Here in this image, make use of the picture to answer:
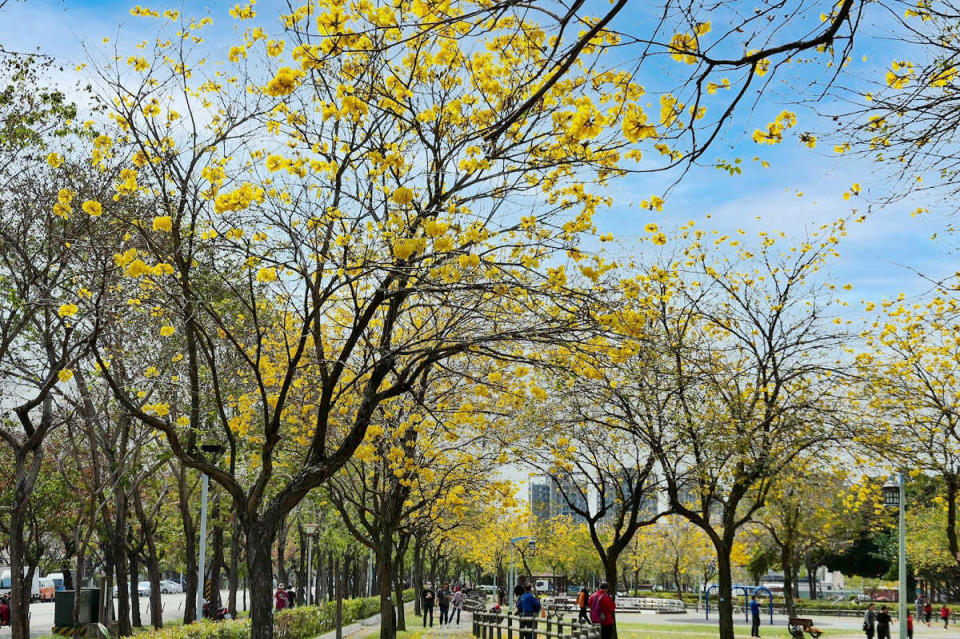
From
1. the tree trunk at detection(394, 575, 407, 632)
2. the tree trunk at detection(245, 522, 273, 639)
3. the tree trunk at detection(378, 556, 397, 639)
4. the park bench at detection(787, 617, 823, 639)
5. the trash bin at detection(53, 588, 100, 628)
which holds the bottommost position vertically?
the park bench at detection(787, 617, 823, 639)

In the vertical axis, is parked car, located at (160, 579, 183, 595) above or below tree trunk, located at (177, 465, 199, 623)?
below

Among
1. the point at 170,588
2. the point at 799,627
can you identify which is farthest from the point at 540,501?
the point at 170,588

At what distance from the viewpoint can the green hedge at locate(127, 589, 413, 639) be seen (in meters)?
13.1

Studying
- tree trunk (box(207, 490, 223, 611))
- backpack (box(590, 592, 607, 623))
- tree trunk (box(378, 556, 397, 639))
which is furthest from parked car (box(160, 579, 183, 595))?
backpack (box(590, 592, 607, 623))

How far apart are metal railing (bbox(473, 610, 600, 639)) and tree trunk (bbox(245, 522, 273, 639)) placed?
181 inches

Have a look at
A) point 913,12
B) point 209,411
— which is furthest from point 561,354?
point 209,411

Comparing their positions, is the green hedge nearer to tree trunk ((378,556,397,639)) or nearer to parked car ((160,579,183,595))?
tree trunk ((378,556,397,639))

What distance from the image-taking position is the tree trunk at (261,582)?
9438mm

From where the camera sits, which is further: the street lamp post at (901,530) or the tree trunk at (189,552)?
the tree trunk at (189,552)

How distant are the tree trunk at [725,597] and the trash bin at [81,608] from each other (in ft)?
35.2

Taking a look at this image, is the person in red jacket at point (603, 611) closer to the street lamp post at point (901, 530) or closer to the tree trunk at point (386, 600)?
the tree trunk at point (386, 600)

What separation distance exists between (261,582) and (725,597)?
1096 cm

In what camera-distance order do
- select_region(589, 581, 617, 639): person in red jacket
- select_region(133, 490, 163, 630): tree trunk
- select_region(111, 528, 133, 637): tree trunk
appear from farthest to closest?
select_region(133, 490, 163, 630): tree trunk
select_region(111, 528, 133, 637): tree trunk
select_region(589, 581, 617, 639): person in red jacket

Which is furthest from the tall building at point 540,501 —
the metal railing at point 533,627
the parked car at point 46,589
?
the parked car at point 46,589
